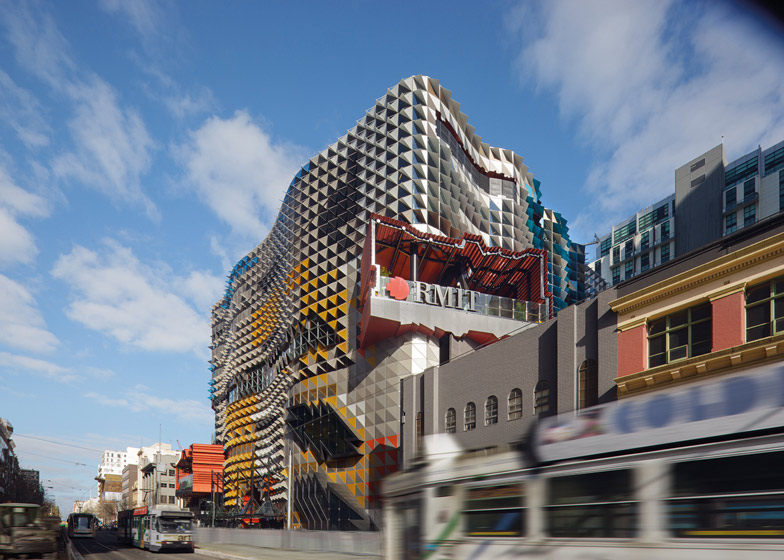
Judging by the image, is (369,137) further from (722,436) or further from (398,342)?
(722,436)

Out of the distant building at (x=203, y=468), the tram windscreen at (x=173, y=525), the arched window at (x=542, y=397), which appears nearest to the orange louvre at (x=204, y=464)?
the distant building at (x=203, y=468)

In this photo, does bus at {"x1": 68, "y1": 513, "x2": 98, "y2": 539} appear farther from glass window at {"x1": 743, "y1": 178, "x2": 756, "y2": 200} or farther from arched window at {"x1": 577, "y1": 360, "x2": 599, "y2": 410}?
glass window at {"x1": 743, "y1": 178, "x2": 756, "y2": 200}

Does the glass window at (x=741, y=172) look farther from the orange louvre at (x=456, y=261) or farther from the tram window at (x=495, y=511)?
the tram window at (x=495, y=511)

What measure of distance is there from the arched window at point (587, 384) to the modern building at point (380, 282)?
17.2 m

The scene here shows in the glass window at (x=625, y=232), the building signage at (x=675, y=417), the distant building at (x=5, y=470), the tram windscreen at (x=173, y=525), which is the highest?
the glass window at (x=625, y=232)

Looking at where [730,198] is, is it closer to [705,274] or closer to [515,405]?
[515,405]

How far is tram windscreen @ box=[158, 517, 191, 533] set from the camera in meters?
40.3

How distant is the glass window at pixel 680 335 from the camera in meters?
24.3

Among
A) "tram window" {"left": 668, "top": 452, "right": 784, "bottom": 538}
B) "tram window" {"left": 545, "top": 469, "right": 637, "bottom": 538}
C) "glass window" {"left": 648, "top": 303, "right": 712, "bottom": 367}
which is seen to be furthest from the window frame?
"tram window" {"left": 668, "top": 452, "right": 784, "bottom": 538}

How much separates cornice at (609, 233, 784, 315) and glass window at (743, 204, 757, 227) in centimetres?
7976

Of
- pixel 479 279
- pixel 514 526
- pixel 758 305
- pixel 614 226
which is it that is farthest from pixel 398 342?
pixel 614 226

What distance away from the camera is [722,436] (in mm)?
7672

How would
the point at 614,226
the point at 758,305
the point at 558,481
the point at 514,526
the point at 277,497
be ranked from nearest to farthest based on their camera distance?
the point at 558,481
the point at 514,526
the point at 758,305
the point at 277,497
the point at 614,226

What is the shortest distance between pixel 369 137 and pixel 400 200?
9544mm
